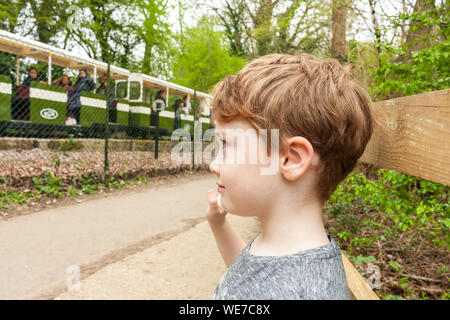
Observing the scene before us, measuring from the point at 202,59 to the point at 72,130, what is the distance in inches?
319

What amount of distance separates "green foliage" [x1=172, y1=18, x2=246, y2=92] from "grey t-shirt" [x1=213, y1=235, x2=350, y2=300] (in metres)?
14.9

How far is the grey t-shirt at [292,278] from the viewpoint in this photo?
2.54 feet

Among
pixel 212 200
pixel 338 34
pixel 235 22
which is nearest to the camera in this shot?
pixel 212 200

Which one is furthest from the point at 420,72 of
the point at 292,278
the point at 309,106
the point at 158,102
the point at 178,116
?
the point at 178,116

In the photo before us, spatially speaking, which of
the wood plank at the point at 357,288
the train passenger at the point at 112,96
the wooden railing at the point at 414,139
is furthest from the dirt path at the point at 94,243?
the train passenger at the point at 112,96

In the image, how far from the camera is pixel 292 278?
2.61ft

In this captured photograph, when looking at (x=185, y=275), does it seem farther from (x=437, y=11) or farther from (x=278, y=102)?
(x=437, y=11)

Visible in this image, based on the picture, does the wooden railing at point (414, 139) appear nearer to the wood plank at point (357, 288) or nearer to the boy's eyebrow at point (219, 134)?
the wood plank at point (357, 288)

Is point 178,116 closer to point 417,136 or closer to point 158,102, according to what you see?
point 158,102

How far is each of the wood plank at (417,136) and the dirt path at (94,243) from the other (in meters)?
1.78

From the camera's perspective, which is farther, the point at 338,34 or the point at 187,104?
the point at 187,104

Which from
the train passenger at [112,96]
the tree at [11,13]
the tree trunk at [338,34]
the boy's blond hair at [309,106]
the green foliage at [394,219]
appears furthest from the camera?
the tree at [11,13]

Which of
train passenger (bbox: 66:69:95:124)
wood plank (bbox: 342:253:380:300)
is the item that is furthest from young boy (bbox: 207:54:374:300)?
train passenger (bbox: 66:69:95:124)
